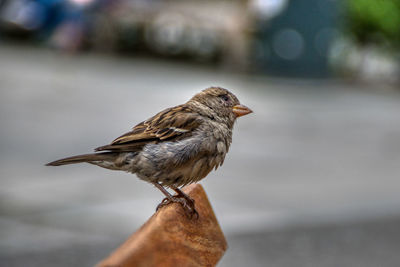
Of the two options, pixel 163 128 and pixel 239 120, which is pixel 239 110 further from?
pixel 239 120

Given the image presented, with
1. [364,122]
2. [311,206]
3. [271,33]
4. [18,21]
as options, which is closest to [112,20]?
[18,21]

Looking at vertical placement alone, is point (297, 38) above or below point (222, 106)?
below

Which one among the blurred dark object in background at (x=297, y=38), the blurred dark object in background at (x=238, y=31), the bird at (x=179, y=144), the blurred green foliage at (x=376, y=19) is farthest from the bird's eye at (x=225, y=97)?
the blurred green foliage at (x=376, y=19)

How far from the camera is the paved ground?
6.53 meters

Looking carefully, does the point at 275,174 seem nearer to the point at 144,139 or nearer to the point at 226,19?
the point at 144,139

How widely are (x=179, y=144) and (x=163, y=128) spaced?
6.5 inches

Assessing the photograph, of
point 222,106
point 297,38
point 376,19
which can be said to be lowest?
point 297,38

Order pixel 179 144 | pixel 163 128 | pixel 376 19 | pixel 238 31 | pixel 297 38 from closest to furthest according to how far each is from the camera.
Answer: pixel 179 144 → pixel 163 128 → pixel 238 31 → pixel 297 38 → pixel 376 19

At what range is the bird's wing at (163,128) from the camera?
2.90m

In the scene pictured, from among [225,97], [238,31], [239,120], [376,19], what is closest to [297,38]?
[238,31]

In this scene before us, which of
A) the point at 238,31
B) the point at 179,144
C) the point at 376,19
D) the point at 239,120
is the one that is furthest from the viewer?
the point at 376,19

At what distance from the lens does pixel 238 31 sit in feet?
60.5

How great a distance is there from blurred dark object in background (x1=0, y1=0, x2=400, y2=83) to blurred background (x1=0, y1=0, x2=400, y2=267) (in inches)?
1.8

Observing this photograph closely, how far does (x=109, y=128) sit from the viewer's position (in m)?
11.2
